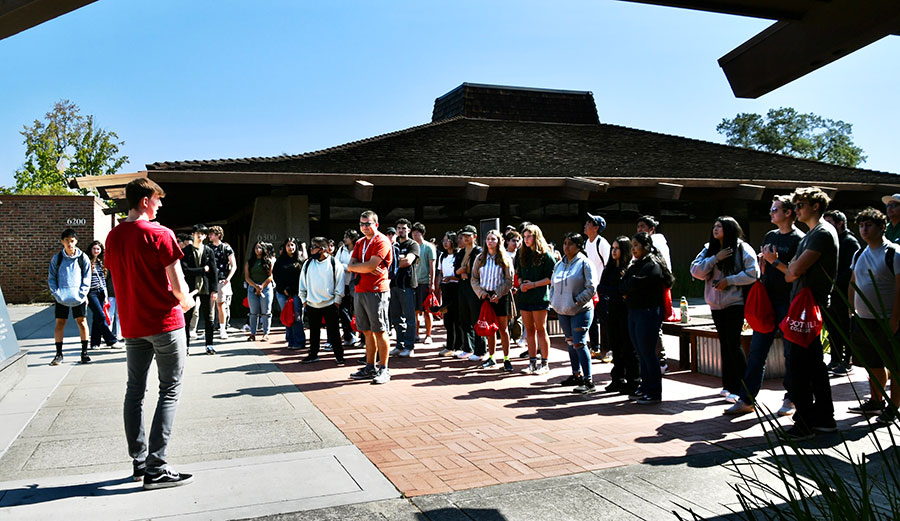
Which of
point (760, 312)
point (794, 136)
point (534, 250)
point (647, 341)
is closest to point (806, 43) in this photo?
point (760, 312)

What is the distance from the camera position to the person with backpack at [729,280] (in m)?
6.10

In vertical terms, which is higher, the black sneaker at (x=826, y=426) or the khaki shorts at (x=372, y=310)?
the khaki shorts at (x=372, y=310)

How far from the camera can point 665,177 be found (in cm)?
1697

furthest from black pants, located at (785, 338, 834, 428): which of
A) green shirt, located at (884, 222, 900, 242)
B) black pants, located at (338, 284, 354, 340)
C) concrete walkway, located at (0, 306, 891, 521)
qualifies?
black pants, located at (338, 284, 354, 340)

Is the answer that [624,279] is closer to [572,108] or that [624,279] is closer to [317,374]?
A: [317,374]

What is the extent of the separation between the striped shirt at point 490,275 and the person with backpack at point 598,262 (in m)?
1.19

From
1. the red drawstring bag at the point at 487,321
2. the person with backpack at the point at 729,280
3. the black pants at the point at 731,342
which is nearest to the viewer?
the person with backpack at the point at 729,280

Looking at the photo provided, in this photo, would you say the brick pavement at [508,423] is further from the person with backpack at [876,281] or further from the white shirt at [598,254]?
the white shirt at [598,254]

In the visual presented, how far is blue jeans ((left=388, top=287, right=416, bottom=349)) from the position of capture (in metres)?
Answer: 9.88

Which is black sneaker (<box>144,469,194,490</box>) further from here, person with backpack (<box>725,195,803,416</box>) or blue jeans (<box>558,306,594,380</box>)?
person with backpack (<box>725,195,803,416</box>)

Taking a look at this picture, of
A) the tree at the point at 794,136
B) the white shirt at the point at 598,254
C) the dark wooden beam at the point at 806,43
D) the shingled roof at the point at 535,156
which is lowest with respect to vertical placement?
the white shirt at the point at 598,254

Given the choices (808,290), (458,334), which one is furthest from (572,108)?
(808,290)

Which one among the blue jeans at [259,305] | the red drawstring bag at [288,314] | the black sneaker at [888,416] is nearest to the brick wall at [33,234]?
the blue jeans at [259,305]

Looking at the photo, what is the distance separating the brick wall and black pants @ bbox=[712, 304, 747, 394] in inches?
991
